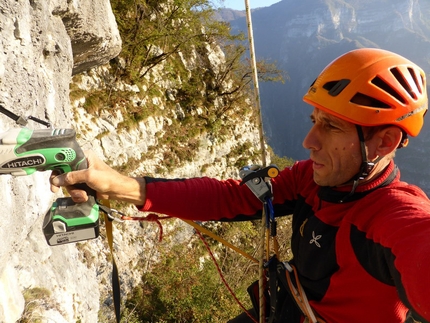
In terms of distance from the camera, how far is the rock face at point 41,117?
8.45ft

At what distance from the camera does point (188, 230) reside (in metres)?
9.45

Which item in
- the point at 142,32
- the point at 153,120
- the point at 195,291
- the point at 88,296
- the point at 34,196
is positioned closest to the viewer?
the point at 34,196

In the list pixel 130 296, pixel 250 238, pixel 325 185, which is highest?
pixel 325 185

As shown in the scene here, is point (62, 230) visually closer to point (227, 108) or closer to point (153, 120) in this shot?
point (153, 120)

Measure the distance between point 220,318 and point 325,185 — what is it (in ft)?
18.0

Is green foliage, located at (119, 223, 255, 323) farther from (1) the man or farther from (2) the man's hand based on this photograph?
(1) the man

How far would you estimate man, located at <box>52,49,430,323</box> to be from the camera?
1438 millimetres

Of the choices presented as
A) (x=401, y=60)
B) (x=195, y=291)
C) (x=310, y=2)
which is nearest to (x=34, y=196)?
(x=401, y=60)

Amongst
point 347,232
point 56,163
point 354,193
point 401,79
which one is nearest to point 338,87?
point 401,79

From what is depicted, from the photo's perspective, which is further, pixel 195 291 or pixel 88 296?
pixel 195 291

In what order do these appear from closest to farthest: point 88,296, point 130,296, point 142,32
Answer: point 88,296
point 130,296
point 142,32

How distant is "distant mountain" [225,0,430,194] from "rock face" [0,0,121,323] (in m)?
112

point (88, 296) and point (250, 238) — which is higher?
point (88, 296)

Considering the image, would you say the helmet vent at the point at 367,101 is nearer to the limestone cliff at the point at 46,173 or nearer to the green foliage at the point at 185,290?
the limestone cliff at the point at 46,173
